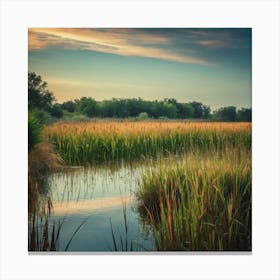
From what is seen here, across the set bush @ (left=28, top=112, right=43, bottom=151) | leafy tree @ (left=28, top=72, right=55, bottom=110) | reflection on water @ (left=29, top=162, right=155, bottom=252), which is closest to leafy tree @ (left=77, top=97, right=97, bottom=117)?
leafy tree @ (left=28, top=72, right=55, bottom=110)

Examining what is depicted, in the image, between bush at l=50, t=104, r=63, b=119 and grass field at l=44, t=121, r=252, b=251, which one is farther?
bush at l=50, t=104, r=63, b=119

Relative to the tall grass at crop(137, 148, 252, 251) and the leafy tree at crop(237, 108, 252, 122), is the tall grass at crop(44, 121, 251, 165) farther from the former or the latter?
the tall grass at crop(137, 148, 252, 251)

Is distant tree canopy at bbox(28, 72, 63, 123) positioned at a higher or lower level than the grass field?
higher

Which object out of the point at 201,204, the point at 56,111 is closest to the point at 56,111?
the point at 56,111

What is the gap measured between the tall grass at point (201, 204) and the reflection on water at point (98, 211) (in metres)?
0.13

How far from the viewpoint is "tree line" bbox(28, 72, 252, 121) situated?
4.79 metres

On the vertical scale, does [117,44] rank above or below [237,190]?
above

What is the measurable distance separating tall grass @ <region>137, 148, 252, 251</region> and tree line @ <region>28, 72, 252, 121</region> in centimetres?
40

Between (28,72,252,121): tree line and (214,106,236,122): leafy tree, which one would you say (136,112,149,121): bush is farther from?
(214,106,236,122): leafy tree

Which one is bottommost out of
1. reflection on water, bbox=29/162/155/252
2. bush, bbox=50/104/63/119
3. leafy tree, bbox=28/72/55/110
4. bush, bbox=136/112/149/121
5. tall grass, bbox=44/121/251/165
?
reflection on water, bbox=29/162/155/252
